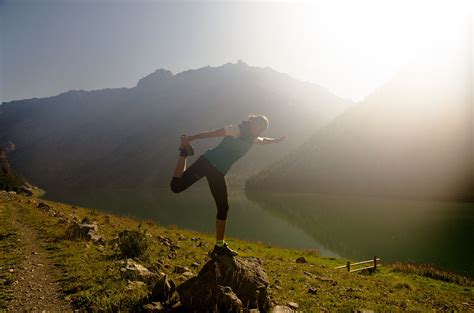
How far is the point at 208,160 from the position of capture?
680 cm

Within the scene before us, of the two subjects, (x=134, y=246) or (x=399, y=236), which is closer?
(x=134, y=246)

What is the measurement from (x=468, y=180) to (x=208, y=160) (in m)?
113

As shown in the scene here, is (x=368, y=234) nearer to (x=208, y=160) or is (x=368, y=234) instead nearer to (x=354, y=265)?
(x=354, y=265)

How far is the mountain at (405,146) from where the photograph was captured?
353 ft

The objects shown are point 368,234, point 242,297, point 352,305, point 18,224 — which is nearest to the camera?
point 242,297

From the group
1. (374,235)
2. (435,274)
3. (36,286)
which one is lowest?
(374,235)

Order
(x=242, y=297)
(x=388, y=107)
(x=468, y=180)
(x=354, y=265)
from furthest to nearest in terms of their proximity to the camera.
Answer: (x=388, y=107)
(x=468, y=180)
(x=354, y=265)
(x=242, y=297)

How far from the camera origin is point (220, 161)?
6.76m

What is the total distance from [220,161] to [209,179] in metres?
0.45

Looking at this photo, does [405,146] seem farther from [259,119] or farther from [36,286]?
[36,286]

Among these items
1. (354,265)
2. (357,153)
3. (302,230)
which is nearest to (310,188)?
(357,153)

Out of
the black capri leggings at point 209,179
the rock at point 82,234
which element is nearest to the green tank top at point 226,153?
the black capri leggings at point 209,179

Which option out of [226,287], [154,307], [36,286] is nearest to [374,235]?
[226,287]

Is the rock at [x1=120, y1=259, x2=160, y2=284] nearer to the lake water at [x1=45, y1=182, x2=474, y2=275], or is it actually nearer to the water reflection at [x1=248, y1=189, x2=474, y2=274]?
the lake water at [x1=45, y1=182, x2=474, y2=275]
